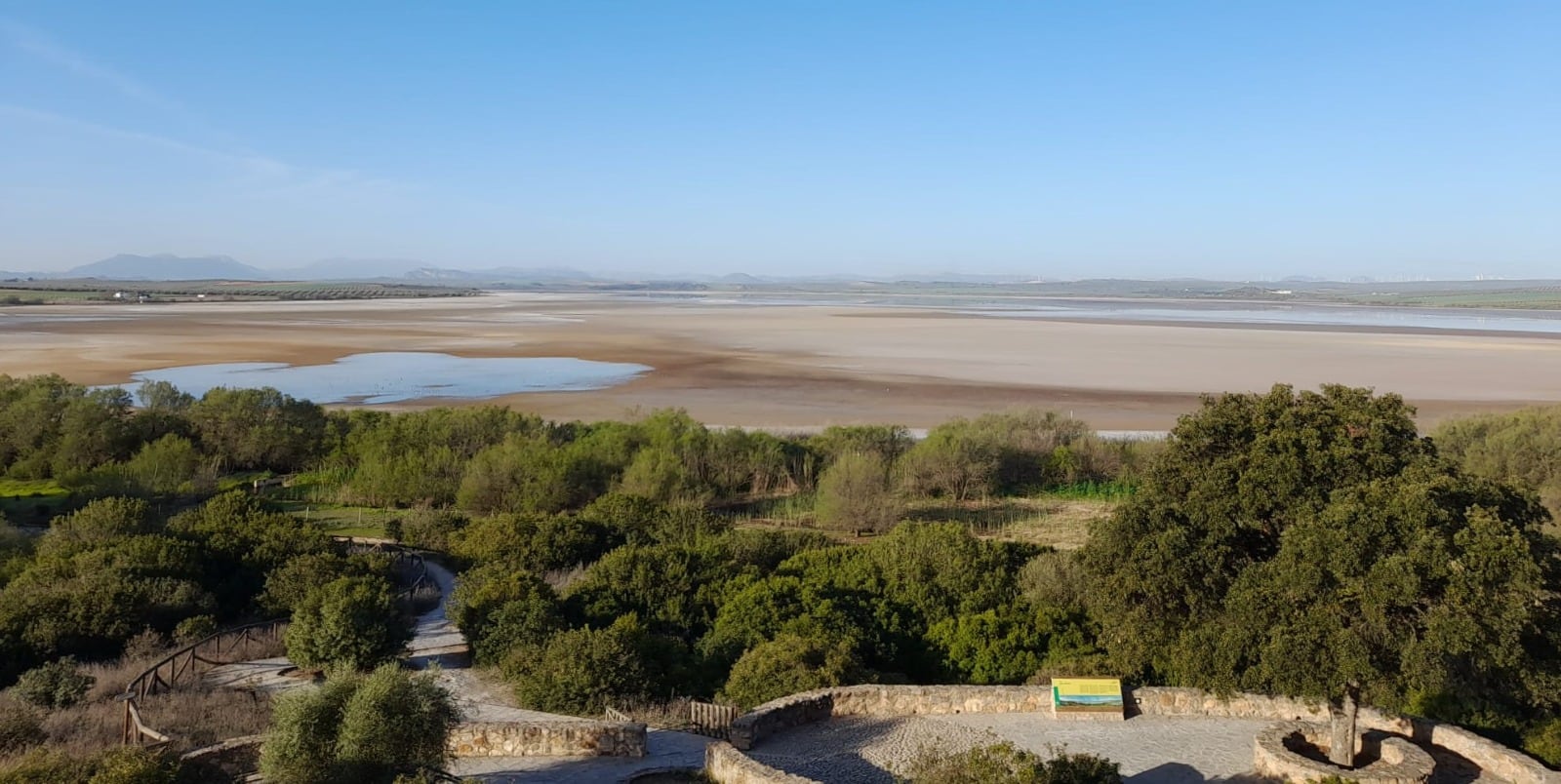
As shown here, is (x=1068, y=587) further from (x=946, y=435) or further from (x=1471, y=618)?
(x=946, y=435)

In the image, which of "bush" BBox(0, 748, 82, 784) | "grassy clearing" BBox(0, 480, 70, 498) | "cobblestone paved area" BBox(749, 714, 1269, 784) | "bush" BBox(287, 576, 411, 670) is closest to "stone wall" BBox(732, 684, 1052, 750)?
"cobblestone paved area" BBox(749, 714, 1269, 784)

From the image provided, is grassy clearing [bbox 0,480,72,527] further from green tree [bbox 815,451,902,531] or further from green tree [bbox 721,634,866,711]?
green tree [bbox 721,634,866,711]

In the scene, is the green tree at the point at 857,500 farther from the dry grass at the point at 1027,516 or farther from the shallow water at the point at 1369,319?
the shallow water at the point at 1369,319

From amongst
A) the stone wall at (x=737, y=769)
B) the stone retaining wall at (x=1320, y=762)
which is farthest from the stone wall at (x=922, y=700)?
the stone retaining wall at (x=1320, y=762)

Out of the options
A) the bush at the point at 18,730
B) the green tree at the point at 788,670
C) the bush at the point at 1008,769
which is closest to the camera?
the bush at the point at 1008,769

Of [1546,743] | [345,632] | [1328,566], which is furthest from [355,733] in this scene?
[1546,743]

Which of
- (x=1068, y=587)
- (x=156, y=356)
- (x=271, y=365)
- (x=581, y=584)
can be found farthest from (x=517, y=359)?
(x=1068, y=587)

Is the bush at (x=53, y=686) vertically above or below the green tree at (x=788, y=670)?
above
